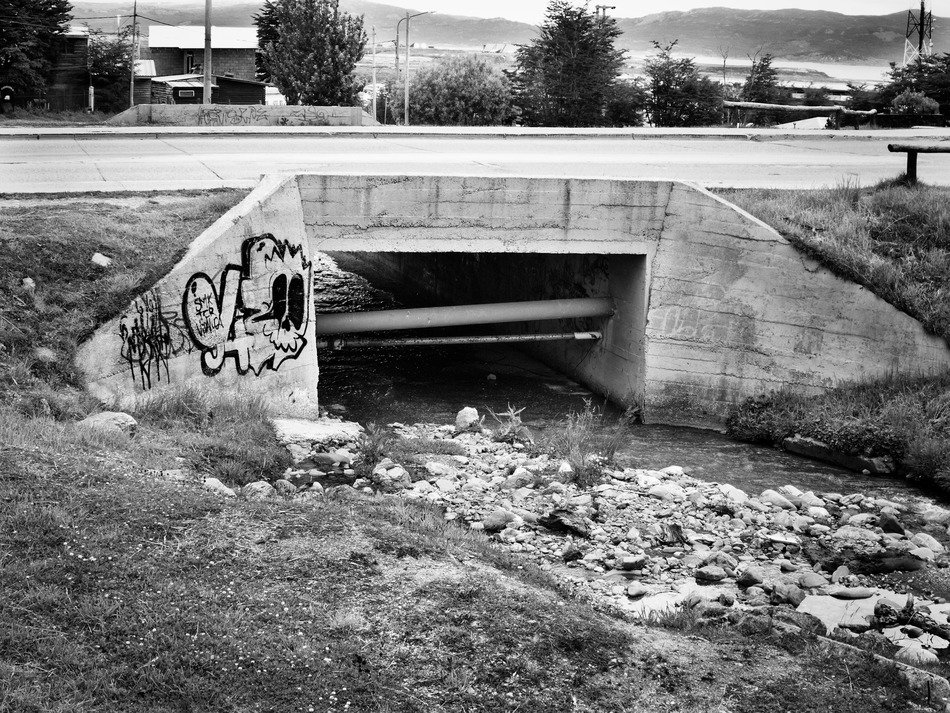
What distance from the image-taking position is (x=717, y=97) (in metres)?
35.3

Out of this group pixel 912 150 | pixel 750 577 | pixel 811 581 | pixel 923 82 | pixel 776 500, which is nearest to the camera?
pixel 750 577

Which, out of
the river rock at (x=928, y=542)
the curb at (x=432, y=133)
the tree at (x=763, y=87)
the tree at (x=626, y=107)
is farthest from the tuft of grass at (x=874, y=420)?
the tree at (x=763, y=87)

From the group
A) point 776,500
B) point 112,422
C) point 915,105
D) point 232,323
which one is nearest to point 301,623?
point 112,422

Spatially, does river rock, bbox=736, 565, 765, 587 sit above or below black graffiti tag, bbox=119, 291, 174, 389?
below

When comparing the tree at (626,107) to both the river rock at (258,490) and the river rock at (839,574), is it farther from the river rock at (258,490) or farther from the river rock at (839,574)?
the river rock at (258,490)

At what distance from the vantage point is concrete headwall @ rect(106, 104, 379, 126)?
2605 centimetres

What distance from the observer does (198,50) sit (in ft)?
230

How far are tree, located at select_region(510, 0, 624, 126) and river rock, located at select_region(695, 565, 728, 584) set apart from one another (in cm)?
2960

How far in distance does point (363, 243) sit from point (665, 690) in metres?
8.80

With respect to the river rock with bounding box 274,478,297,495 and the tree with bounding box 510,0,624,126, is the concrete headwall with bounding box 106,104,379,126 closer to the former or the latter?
the tree with bounding box 510,0,624,126

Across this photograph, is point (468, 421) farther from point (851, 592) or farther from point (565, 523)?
point (851, 592)

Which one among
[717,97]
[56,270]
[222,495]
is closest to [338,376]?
[56,270]

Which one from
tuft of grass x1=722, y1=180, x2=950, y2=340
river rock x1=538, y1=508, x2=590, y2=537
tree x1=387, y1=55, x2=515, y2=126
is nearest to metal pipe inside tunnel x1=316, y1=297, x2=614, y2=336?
tuft of grass x1=722, y1=180, x2=950, y2=340

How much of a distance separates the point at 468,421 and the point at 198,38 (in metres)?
66.3
